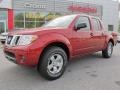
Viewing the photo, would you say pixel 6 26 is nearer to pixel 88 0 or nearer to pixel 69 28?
pixel 88 0

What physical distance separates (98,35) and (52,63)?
2593 mm

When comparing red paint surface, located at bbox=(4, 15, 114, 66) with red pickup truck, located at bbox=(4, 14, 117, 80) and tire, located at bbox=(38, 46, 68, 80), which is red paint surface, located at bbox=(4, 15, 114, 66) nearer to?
red pickup truck, located at bbox=(4, 14, 117, 80)

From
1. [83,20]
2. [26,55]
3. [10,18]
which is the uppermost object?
[10,18]

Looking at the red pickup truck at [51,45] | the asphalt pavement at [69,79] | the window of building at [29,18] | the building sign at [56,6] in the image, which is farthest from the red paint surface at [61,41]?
the building sign at [56,6]

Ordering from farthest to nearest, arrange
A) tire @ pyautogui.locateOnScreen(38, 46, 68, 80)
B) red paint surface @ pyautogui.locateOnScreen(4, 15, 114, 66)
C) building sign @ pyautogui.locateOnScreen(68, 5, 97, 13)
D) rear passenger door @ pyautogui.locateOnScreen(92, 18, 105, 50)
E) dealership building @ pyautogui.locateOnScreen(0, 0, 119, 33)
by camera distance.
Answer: building sign @ pyautogui.locateOnScreen(68, 5, 97, 13) → dealership building @ pyautogui.locateOnScreen(0, 0, 119, 33) → rear passenger door @ pyautogui.locateOnScreen(92, 18, 105, 50) → tire @ pyautogui.locateOnScreen(38, 46, 68, 80) → red paint surface @ pyautogui.locateOnScreen(4, 15, 114, 66)

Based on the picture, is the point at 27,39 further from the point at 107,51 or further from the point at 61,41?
the point at 107,51

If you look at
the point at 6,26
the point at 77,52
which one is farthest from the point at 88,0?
the point at 77,52

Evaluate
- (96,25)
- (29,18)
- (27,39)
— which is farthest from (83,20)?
(29,18)

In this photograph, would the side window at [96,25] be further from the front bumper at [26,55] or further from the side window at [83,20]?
the front bumper at [26,55]

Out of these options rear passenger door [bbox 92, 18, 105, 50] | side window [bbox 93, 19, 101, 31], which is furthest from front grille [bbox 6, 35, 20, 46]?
→ side window [bbox 93, 19, 101, 31]

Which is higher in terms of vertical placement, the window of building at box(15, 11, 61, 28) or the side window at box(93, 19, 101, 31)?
the window of building at box(15, 11, 61, 28)

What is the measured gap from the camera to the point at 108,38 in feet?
26.7

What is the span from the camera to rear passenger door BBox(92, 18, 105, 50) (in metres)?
7.08

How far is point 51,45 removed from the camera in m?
5.32
